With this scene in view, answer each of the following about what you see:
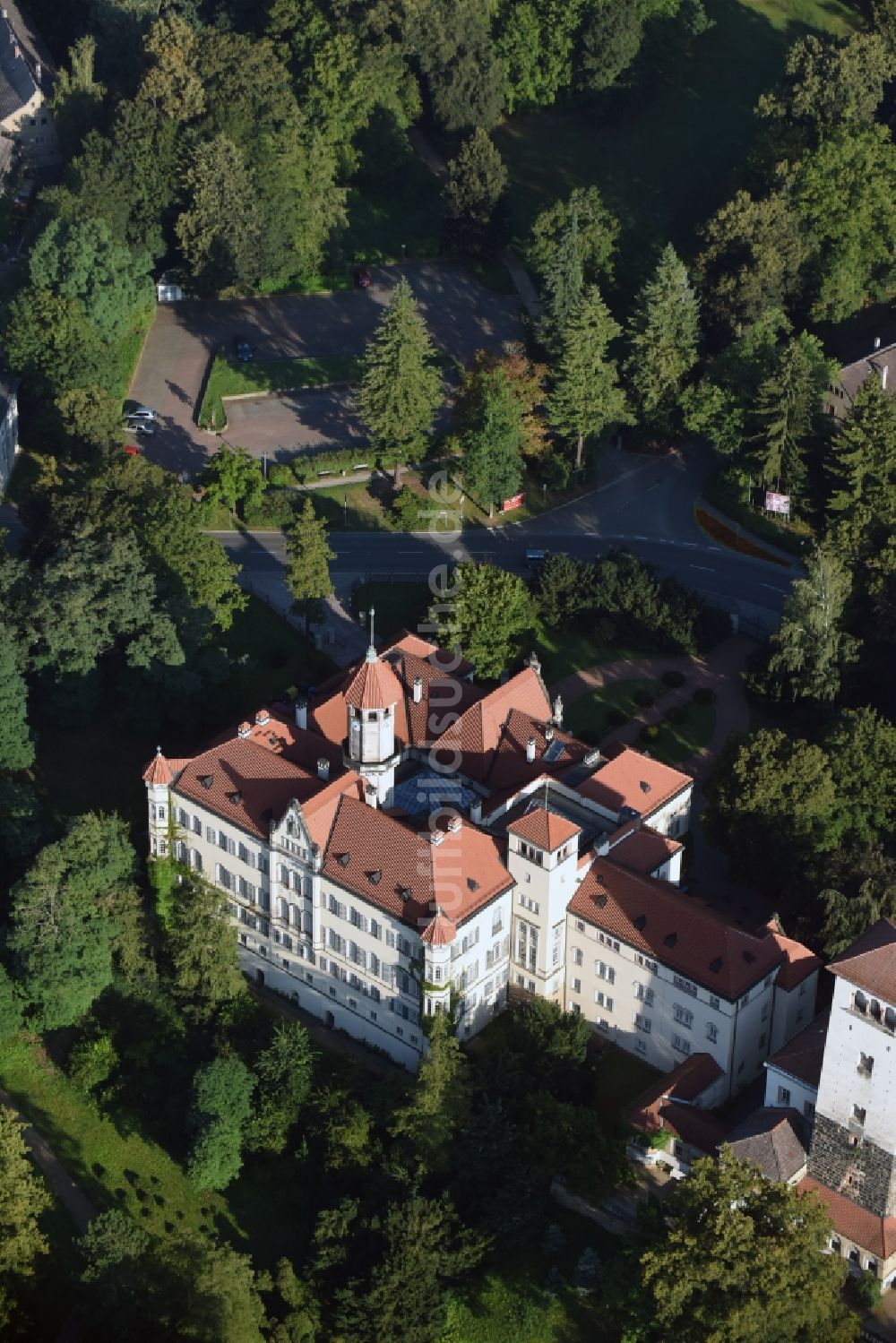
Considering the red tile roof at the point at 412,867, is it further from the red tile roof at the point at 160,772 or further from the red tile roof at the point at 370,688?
the red tile roof at the point at 160,772

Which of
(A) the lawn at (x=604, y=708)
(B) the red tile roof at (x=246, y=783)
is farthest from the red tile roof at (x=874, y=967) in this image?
(A) the lawn at (x=604, y=708)

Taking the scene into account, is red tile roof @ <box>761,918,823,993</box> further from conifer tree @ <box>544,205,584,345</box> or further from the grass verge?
conifer tree @ <box>544,205,584,345</box>

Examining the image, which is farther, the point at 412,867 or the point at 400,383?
the point at 400,383

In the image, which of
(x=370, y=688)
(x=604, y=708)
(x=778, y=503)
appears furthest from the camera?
(x=778, y=503)

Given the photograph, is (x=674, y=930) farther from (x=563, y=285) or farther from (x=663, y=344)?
(x=563, y=285)

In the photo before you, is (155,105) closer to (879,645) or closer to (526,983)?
(879,645)

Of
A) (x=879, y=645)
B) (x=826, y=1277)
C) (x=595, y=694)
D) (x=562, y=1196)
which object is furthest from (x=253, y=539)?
(x=826, y=1277)

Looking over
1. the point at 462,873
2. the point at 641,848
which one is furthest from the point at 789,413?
the point at 462,873
